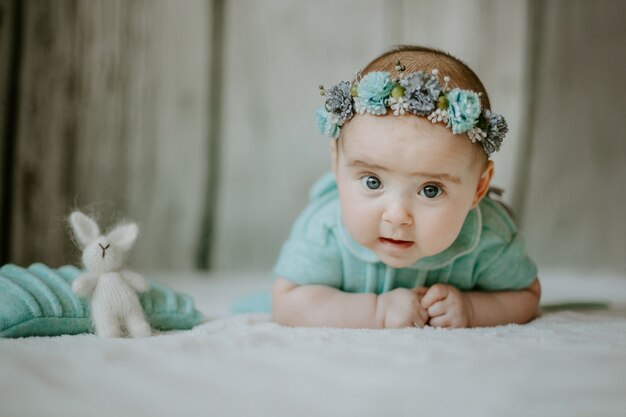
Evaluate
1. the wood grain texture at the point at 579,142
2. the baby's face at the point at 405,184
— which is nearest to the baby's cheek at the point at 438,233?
the baby's face at the point at 405,184

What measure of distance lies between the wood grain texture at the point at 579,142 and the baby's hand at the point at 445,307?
991mm

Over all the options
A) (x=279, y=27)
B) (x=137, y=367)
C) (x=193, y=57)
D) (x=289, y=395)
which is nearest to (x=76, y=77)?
(x=193, y=57)

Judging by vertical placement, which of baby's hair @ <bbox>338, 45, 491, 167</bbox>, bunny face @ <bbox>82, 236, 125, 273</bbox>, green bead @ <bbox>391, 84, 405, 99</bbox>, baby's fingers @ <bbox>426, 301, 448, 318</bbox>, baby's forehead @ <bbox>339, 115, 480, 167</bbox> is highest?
baby's hair @ <bbox>338, 45, 491, 167</bbox>

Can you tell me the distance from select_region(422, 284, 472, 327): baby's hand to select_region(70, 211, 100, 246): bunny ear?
0.56 m

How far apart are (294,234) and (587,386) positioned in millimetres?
747

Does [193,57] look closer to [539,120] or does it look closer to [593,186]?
[539,120]

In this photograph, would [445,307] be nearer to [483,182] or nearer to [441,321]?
[441,321]

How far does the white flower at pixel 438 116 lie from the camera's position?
1.09 m

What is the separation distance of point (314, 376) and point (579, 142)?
5.28 feet

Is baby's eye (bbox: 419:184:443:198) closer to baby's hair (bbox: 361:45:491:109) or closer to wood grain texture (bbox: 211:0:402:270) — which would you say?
baby's hair (bbox: 361:45:491:109)

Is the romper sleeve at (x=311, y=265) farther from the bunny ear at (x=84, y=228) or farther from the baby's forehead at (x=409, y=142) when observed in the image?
the bunny ear at (x=84, y=228)

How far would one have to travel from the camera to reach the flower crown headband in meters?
1.08

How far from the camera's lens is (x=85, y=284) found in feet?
3.45

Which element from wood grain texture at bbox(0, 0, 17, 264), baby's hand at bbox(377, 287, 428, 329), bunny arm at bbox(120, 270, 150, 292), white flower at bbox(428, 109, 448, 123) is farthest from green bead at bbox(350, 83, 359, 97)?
wood grain texture at bbox(0, 0, 17, 264)
